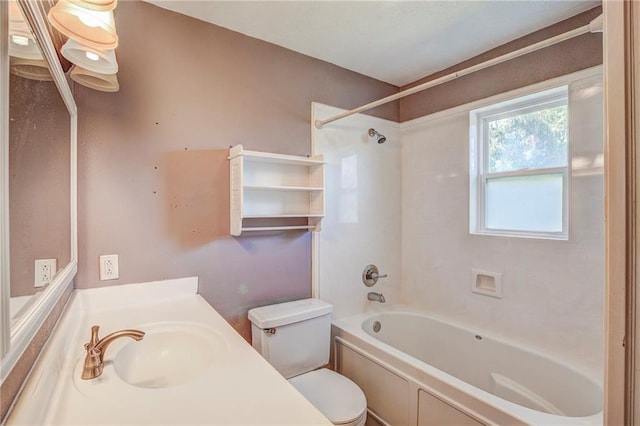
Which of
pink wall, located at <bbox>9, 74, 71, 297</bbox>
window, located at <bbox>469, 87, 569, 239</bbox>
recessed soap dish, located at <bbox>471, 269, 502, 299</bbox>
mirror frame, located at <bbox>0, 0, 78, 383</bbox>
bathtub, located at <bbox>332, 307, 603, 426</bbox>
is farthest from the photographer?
recessed soap dish, located at <bbox>471, 269, 502, 299</bbox>

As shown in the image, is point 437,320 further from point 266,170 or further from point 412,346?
point 266,170

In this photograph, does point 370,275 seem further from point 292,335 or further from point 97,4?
point 97,4

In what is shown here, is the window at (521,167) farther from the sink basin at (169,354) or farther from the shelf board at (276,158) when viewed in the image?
the sink basin at (169,354)

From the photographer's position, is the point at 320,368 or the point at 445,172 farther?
the point at 445,172

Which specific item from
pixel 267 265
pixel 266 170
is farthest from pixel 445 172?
pixel 267 265

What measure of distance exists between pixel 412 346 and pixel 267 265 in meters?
1.37

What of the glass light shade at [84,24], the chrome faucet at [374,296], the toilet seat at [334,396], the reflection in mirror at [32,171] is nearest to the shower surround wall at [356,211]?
the chrome faucet at [374,296]

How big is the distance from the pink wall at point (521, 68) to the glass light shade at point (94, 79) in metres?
Answer: 2.19

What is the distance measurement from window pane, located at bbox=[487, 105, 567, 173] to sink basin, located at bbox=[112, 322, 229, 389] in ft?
6.92

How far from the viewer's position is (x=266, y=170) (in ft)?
6.56

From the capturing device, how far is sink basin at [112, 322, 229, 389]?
3.50 feet

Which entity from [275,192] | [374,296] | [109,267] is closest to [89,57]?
[109,267]

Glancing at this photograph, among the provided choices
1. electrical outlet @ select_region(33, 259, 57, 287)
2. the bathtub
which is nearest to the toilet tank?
the bathtub

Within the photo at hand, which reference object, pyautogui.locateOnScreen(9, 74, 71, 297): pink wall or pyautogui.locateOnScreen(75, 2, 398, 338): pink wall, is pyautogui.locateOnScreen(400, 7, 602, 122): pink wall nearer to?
pyautogui.locateOnScreen(75, 2, 398, 338): pink wall
